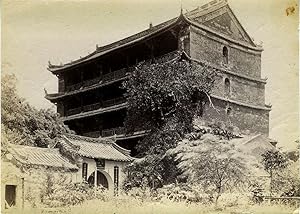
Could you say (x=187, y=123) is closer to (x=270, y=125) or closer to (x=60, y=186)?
(x=270, y=125)

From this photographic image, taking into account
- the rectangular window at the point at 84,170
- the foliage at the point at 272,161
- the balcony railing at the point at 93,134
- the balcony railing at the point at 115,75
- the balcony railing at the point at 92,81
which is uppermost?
the balcony railing at the point at 115,75

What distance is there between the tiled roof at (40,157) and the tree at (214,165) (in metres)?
0.48

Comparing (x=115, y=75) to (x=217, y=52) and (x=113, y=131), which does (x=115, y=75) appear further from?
(x=217, y=52)

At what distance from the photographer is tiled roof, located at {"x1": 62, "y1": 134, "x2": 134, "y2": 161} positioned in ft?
8.80

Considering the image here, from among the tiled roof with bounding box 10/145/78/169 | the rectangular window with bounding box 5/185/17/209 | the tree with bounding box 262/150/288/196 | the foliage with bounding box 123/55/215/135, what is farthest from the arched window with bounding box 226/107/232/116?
the rectangular window with bounding box 5/185/17/209

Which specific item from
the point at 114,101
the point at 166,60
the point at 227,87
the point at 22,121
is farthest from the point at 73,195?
the point at 227,87

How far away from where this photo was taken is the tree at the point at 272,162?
8.47 ft

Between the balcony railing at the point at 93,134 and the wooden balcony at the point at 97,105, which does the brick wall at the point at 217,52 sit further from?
the balcony railing at the point at 93,134

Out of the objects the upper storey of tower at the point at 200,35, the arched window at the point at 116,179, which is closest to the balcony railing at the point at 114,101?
the upper storey of tower at the point at 200,35

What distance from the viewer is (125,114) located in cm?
292

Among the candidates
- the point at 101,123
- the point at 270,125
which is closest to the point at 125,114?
the point at 101,123

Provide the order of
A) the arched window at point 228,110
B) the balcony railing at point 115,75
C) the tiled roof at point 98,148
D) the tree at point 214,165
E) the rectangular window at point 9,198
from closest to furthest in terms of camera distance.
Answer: the rectangular window at point 9,198 → the tree at point 214,165 → the tiled roof at point 98,148 → the arched window at point 228,110 → the balcony railing at point 115,75

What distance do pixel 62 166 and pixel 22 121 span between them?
9.6 inches

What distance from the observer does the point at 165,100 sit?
2854 millimetres
